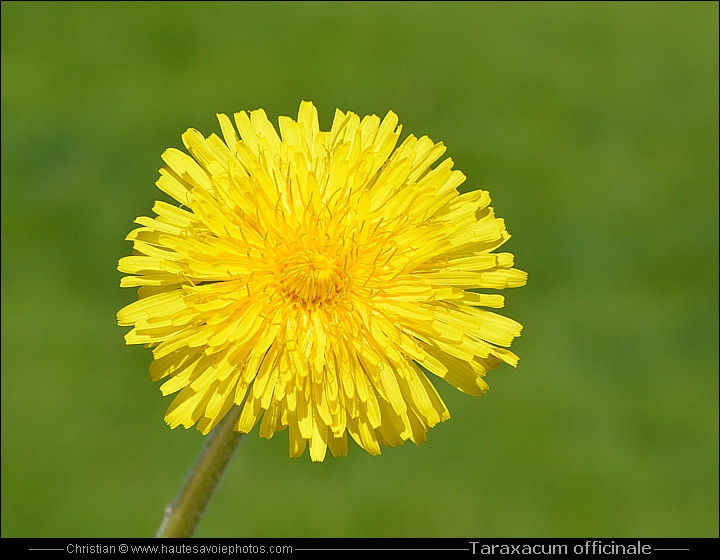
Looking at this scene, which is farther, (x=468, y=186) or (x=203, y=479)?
(x=468, y=186)

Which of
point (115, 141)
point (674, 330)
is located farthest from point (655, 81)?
point (115, 141)

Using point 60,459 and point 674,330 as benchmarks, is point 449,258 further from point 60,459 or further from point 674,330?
point 674,330

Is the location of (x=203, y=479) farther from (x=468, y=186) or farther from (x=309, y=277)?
(x=468, y=186)

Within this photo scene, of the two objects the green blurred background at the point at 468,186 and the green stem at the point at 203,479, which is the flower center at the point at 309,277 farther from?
the green blurred background at the point at 468,186

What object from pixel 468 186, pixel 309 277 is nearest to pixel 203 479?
pixel 309 277

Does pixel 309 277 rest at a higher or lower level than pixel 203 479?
higher

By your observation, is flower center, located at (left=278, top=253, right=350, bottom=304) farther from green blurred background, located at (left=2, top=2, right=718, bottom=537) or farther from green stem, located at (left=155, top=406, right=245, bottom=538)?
green blurred background, located at (left=2, top=2, right=718, bottom=537)
